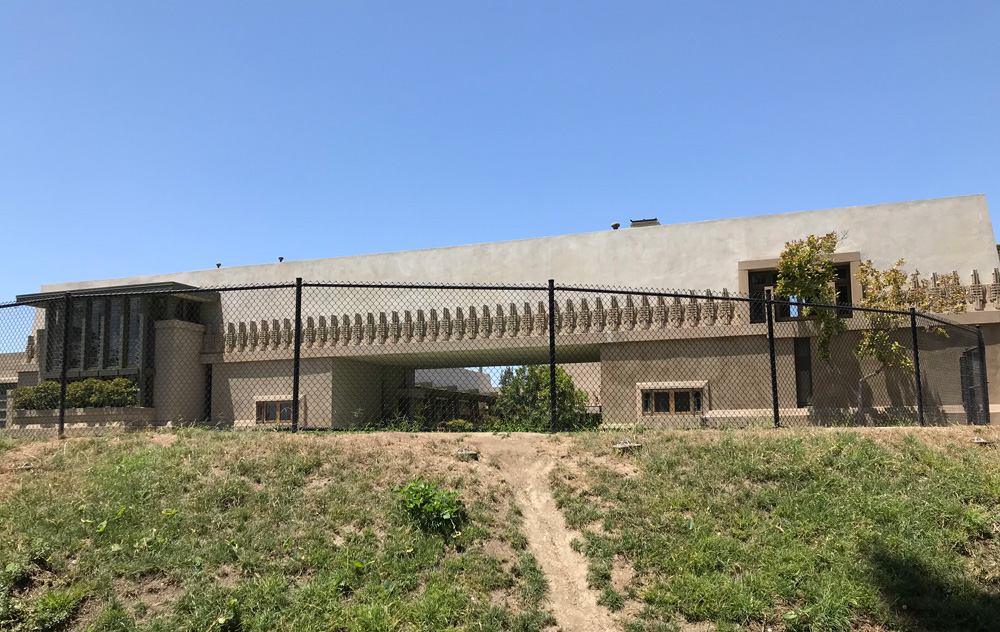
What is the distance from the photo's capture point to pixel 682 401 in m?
16.1

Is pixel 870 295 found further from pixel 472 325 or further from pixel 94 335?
pixel 94 335

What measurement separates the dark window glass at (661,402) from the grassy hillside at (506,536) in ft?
21.8

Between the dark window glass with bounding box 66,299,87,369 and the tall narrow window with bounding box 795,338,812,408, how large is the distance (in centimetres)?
1853

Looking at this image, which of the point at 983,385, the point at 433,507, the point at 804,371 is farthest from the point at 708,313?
the point at 433,507

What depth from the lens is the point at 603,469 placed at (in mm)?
8758

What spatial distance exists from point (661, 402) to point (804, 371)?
10.5 ft

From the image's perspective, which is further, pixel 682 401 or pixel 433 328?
pixel 433 328

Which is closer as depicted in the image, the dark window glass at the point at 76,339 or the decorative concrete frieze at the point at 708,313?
the decorative concrete frieze at the point at 708,313

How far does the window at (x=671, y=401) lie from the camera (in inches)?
628

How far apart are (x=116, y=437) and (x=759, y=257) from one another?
1442cm

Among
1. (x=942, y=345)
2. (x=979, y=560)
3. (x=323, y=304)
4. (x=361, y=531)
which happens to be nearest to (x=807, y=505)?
(x=979, y=560)

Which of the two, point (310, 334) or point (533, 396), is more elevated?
point (310, 334)

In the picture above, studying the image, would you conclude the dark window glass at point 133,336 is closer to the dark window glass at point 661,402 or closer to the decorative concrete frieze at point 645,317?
the decorative concrete frieze at point 645,317

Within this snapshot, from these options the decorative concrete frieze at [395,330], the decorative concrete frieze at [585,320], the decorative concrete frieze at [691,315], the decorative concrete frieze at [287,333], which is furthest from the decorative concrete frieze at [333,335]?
the decorative concrete frieze at [691,315]
